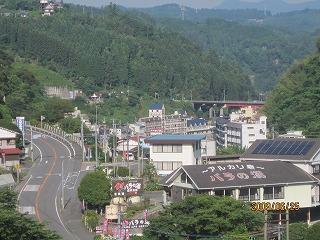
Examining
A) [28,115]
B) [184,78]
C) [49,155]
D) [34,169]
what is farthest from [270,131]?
[184,78]

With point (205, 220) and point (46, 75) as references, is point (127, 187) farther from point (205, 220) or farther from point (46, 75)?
point (46, 75)

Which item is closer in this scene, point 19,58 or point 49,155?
point 49,155

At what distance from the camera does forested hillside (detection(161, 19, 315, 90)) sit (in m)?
162

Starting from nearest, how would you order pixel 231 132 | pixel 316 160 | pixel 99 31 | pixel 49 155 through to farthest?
pixel 316 160
pixel 49 155
pixel 231 132
pixel 99 31

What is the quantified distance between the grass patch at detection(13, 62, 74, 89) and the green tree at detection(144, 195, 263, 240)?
4822 centimetres

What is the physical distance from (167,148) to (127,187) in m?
6.58

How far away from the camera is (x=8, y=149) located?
34.9m

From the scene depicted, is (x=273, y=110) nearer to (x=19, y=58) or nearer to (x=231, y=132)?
(x=231, y=132)

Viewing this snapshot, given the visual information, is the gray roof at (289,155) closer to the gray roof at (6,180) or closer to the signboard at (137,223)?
the signboard at (137,223)

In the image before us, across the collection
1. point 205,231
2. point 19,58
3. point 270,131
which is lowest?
point 205,231

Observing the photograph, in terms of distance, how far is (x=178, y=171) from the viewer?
26.1m

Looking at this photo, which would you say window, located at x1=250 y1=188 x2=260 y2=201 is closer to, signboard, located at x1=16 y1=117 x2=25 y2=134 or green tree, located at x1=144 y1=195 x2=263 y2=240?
green tree, located at x1=144 y1=195 x2=263 y2=240

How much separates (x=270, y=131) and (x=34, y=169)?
935 inches

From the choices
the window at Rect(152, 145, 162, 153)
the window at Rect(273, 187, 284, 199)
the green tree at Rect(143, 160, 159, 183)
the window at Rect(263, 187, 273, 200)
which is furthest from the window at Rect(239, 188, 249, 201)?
the window at Rect(152, 145, 162, 153)
